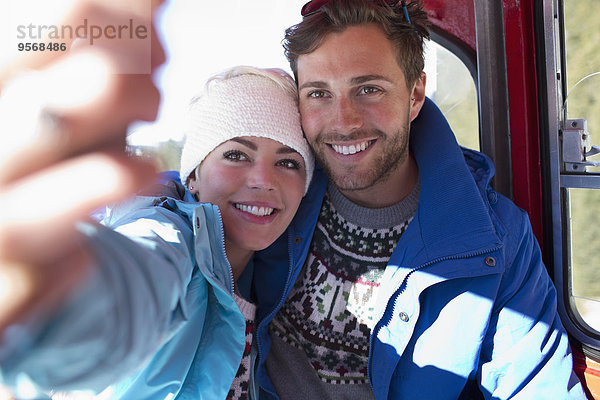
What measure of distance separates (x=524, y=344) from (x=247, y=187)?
1192 mm

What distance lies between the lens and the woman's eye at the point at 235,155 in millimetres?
1754

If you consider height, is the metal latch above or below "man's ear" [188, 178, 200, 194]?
above

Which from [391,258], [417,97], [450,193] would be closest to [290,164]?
[391,258]

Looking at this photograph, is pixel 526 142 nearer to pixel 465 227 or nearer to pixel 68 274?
pixel 465 227

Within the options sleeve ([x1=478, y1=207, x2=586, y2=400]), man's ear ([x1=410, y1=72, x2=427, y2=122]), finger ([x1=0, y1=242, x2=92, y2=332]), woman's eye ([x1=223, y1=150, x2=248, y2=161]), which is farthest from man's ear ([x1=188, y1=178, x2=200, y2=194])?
finger ([x1=0, y1=242, x2=92, y2=332])

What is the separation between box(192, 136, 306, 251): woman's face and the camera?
1737 mm

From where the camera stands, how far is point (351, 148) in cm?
202

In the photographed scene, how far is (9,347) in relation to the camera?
39cm

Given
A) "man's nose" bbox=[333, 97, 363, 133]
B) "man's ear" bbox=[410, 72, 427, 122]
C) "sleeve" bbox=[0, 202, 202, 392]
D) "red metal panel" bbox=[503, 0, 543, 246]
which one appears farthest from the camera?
"man's ear" bbox=[410, 72, 427, 122]

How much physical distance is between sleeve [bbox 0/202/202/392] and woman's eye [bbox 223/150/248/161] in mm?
866

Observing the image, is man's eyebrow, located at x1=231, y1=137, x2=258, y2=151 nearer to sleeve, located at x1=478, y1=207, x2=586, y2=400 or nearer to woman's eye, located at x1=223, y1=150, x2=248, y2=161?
woman's eye, located at x1=223, y1=150, x2=248, y2=161

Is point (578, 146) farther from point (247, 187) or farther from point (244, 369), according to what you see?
point (244, 369)

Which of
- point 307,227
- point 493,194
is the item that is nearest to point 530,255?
point 493,194

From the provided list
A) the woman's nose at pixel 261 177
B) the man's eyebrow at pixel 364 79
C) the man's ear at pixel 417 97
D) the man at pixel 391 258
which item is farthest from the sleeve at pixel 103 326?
the man's ear at pixel 417 97
